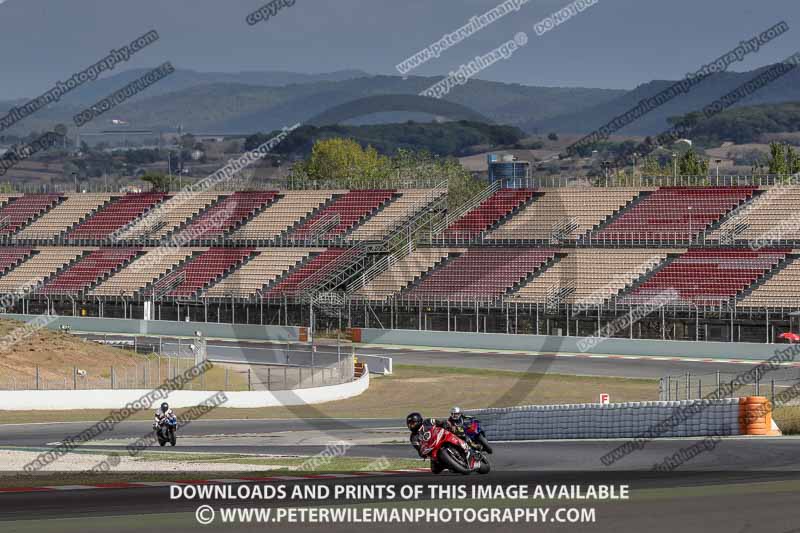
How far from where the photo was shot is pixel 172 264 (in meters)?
72.8

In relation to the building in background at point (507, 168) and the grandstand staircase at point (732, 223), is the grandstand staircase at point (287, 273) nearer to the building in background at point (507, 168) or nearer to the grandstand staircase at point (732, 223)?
the grandstand staircase at point (732, 223)

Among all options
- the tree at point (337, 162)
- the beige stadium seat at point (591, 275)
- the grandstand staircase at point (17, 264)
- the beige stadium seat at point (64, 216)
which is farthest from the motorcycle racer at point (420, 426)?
the tree at point (337, 162)

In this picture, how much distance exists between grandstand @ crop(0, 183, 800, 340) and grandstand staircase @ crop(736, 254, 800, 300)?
84 mm

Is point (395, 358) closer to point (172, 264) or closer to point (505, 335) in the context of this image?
point (505, 335)

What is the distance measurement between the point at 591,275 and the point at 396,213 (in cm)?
1555

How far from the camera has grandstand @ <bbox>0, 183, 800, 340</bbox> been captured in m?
57.3

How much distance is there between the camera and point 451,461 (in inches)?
807

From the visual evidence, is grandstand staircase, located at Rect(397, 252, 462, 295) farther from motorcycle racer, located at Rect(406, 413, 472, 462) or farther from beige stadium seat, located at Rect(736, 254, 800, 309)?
motorcycle racer, located at Rect(406, 413, 472, 462)

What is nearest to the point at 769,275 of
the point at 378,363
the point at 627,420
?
the point at 378,363

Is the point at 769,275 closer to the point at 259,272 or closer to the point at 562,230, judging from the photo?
the point at 562,230

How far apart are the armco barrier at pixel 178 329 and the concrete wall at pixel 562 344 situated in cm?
423

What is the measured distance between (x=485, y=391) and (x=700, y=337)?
462 inches

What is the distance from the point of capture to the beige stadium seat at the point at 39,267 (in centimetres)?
7488

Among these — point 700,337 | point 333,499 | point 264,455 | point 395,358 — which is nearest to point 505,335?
point 395,358
